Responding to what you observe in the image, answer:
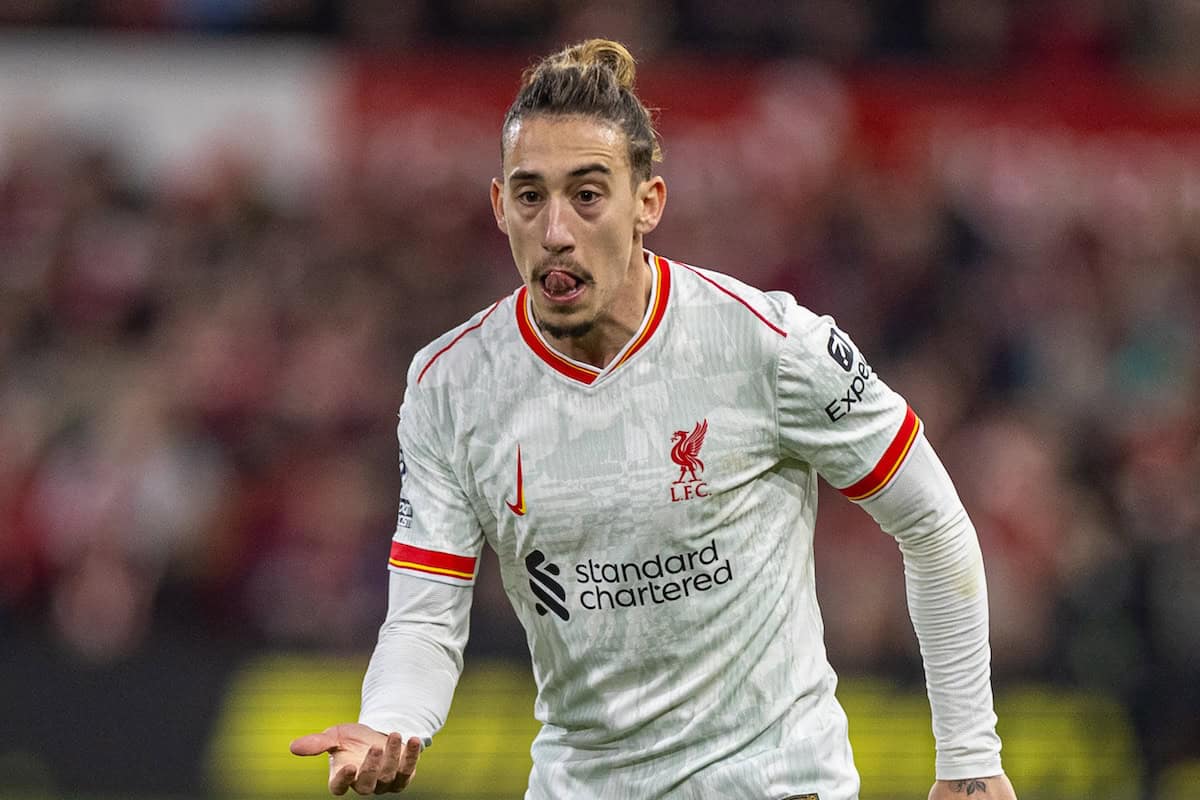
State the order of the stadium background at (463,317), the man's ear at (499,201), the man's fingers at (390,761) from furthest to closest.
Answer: the stadium background at (463,317), the man's ear at (499,201), the man's fingers at (390,761)

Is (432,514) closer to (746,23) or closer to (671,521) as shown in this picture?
(671,521)

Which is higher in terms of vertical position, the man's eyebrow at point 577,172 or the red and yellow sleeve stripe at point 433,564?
the man's eyebrow at point 577,172

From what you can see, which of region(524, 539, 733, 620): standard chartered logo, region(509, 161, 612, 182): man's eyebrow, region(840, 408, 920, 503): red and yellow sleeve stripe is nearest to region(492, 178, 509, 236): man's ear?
region(509, 161, 612, 182): man's eyebrow

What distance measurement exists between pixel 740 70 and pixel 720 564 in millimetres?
9448

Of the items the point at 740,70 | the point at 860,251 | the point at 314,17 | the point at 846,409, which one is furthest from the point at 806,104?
the point at 846,409

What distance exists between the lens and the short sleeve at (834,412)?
413 centimetres

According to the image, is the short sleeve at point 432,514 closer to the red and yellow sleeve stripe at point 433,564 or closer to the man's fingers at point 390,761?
the red and yellow sleeve stripe at point 433,564

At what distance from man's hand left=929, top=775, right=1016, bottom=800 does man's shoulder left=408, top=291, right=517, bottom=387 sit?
55.0 inches

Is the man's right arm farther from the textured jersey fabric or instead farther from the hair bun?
the hair bun

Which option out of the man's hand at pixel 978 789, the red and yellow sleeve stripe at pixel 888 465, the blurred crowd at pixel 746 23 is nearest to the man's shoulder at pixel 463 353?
the red and yellow sleeve stripe at pixel 888 465

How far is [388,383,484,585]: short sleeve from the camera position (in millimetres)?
4270

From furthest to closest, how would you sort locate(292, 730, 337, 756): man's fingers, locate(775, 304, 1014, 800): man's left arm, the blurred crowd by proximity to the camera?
the blurred crowd
locate(775, 304, 1014, 800): man's left arm
locate(292, 730, 337, 756): man's fingers

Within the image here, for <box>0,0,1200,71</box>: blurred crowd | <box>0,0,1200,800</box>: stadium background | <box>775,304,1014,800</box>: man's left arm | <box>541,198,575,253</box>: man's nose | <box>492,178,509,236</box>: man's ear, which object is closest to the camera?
<box>541,198,575,253</box>: man's nose

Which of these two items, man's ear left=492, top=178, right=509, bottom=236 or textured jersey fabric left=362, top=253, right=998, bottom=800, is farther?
man's ear left=492, top=178, right=509, bottom=236
